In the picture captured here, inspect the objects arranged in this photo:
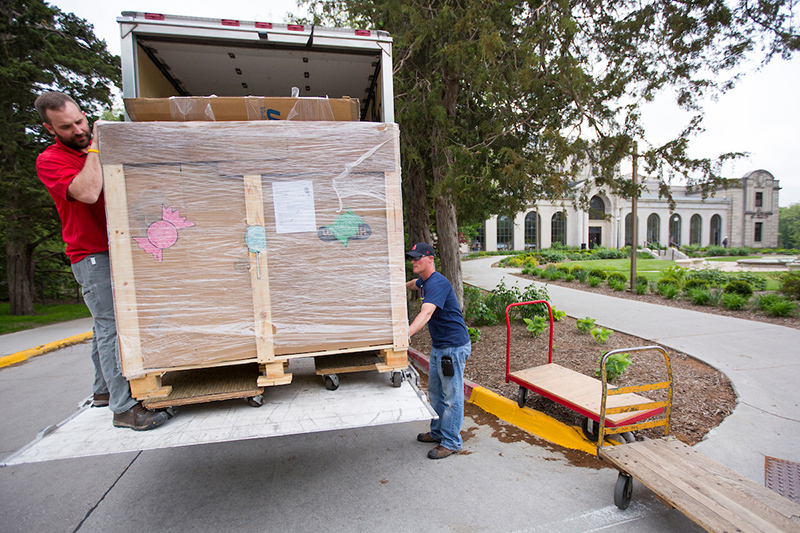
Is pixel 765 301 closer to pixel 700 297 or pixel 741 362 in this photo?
pixel 700 297

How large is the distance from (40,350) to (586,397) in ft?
31.3

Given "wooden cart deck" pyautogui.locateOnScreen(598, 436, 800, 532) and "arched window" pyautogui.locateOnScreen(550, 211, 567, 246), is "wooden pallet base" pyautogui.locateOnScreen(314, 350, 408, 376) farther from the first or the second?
"arched window" pyautogui.locateOnScreen(550, 211, 567, 246)

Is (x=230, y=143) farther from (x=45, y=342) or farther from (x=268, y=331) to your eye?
(x=45, y=342)

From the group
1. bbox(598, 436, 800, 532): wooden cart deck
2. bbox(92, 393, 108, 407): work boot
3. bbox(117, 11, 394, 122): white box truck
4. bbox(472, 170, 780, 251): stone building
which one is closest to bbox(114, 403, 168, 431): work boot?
bbox(92, 393, 108, 407): work boot

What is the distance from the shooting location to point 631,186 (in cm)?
583

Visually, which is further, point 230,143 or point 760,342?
point 760,342

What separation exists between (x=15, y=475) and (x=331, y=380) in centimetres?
305

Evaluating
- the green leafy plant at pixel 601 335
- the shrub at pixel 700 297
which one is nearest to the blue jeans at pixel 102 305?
the green leafy plant at pixel 601 335

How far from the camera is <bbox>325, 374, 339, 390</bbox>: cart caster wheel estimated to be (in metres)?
2.76

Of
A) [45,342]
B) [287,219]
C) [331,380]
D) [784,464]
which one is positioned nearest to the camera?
[287,219]

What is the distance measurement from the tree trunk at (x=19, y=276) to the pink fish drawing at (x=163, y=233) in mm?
13201

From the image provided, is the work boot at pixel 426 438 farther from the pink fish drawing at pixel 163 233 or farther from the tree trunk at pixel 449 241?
the tree trunk at pixel 449 241

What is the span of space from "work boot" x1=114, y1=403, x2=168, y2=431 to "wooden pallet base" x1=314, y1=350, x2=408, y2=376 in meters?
0.96

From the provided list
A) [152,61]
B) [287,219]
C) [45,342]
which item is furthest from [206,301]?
[45,342]
